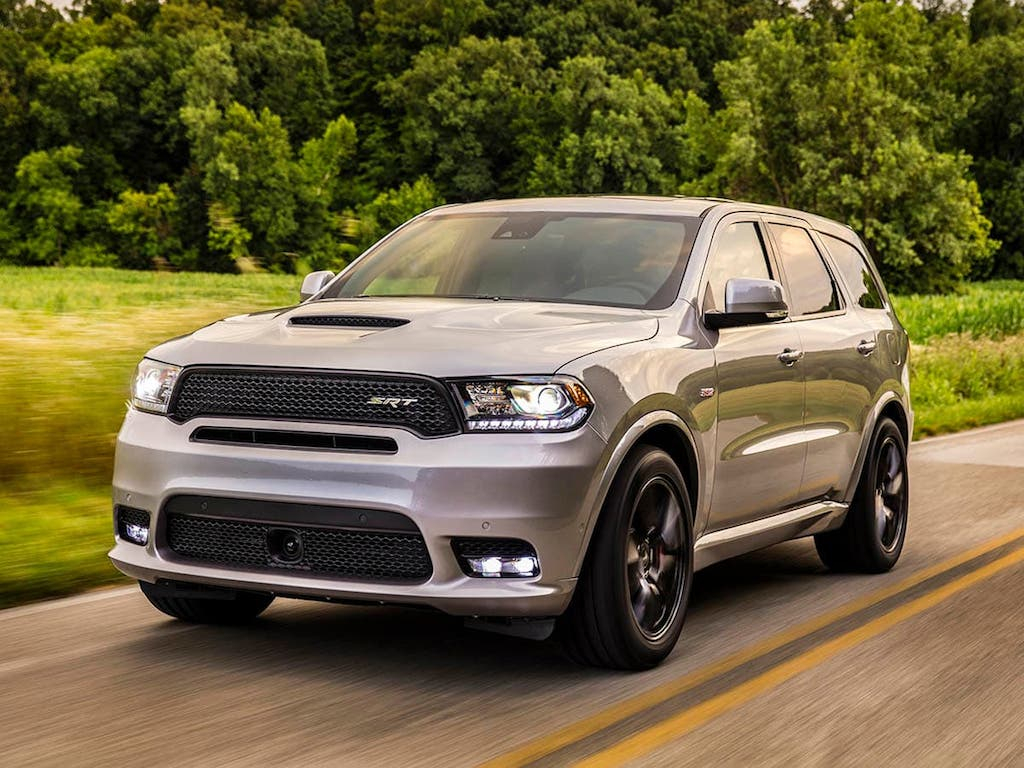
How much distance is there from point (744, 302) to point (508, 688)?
1.95 metres

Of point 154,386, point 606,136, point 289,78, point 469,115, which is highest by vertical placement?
point 289,78

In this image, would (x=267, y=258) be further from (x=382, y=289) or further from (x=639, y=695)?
(x=639, y=695)

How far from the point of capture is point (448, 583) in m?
5.27

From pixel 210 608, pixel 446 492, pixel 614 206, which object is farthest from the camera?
pixel 614 206

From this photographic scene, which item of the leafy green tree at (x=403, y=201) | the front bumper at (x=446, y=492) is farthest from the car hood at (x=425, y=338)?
the leafy green tree at (x=403, y=201)

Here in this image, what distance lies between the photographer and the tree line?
63.6 meters

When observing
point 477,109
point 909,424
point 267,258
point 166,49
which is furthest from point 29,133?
Result: point 909,424

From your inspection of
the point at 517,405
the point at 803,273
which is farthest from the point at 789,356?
the point at 517,405

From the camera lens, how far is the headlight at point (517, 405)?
5.29m

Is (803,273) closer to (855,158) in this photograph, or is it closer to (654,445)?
(654,445)

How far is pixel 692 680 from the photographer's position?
5691 mm

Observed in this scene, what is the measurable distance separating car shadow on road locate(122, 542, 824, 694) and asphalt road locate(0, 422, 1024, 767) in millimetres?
15

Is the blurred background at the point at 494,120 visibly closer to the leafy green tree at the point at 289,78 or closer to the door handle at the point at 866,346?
the leafy green tree at the point at 289,78

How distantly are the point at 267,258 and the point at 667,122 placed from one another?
248 ft
